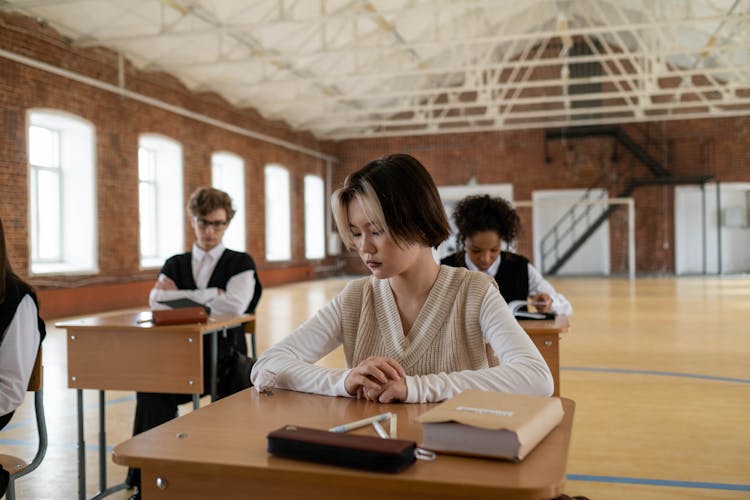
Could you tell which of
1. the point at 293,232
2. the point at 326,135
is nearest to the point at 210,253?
the point at 293,232

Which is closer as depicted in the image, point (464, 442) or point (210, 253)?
point (464, 442)

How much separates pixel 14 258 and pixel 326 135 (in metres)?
12.1

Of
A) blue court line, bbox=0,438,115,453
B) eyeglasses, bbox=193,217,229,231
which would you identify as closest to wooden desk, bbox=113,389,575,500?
eyeglasses, bbox=193,217,229,231

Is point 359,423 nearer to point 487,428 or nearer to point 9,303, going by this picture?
point 487,428

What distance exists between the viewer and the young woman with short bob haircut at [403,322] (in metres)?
1.72

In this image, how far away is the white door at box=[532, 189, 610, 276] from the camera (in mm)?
19953

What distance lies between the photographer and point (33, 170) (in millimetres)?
10594

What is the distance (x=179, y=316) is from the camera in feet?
11.6

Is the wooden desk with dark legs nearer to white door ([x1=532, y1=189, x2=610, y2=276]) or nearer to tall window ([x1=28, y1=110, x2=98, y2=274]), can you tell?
tall window ([x1=28, y1=110, x2=98, y2=274])

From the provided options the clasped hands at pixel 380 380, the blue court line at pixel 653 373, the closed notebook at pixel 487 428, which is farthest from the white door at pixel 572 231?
the closed notebook at pixel 487 428

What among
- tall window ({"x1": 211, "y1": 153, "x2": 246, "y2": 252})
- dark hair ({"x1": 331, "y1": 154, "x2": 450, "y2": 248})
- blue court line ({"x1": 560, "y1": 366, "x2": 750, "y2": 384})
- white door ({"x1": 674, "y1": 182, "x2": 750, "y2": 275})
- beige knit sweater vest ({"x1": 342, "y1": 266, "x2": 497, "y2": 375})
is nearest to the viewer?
dark hair ({"x1": 331, "y1": 154, "x2": 450, "y2": 248})

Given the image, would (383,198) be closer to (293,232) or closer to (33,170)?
(33,170)

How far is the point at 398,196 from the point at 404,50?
46.5 feet

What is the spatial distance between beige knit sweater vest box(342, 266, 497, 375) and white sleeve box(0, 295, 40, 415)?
1.12 meters
